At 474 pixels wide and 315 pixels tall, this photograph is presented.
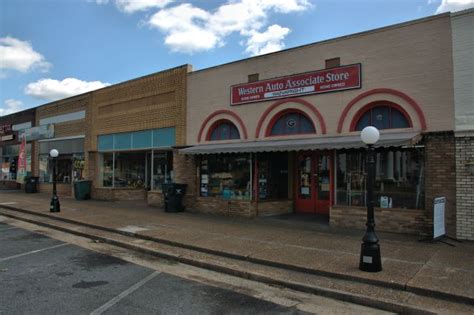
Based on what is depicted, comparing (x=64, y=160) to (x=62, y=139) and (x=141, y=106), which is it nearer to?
(x=62, y=139)

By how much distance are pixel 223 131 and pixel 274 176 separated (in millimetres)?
2609

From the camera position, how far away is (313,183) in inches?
548

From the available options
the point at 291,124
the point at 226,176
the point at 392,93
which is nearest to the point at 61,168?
the point at 226,176

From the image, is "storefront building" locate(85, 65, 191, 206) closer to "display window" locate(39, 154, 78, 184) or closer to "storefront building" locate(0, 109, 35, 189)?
"display window" locate(39, 154, 78, 184)

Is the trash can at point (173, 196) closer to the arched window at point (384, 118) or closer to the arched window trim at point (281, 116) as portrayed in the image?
the arched window trim at point (281, 116)

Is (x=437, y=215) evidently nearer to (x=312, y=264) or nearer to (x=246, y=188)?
(x=312, y=264)

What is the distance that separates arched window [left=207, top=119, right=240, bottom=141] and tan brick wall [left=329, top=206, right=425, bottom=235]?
16.3 ft

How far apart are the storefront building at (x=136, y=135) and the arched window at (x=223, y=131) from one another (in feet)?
4.85

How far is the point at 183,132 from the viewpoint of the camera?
16719 mm

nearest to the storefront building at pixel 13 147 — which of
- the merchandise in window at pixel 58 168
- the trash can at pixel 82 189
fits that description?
the merchandise in window at pixel 58 168

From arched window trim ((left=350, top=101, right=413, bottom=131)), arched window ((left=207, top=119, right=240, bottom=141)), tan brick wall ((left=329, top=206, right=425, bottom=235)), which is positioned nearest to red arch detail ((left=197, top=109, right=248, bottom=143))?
arched window ((left=207, top=119, right=240, bottom=141))

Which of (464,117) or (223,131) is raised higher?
(223,131)

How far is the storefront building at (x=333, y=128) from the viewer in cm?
1044

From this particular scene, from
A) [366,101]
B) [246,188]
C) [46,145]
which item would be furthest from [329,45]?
[46,145]
